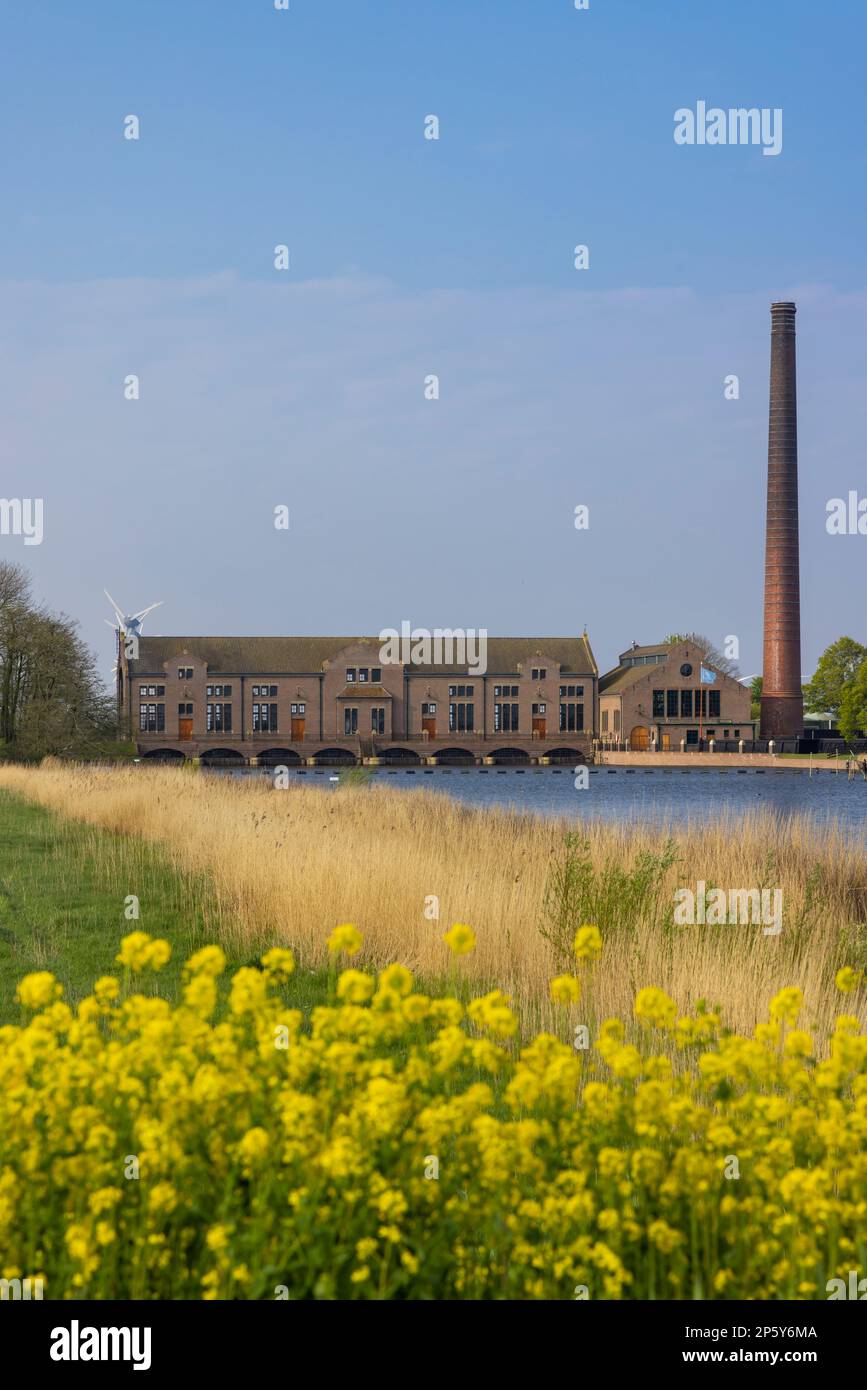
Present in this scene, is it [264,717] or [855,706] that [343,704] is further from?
[855,706]

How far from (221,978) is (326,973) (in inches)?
34.3

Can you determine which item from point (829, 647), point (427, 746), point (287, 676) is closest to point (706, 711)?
point (829, 647)

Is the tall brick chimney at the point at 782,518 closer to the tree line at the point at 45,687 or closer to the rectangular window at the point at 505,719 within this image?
the rectangular window at the point at 505,719

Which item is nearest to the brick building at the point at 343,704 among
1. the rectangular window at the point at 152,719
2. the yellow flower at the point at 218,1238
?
the rectangular window at the point at 152,719

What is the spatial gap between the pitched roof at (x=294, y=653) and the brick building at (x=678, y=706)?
385cm

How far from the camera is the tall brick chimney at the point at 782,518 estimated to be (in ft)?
224

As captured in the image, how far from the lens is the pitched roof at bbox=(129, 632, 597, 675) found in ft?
274

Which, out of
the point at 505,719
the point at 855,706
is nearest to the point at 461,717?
the point at 505,719

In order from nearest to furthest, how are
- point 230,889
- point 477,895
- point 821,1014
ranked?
point 821,1014 → point 477,895 → point 230,889

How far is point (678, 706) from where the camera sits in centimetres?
8356

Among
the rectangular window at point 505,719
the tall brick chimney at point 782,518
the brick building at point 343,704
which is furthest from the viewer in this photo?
the rectangular window at point 505,719

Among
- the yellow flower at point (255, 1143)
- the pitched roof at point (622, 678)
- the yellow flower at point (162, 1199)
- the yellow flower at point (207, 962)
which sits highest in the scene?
the pitched roof at point (622, 678)
